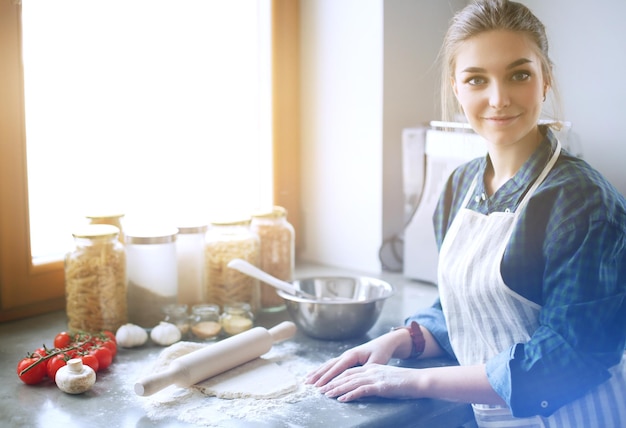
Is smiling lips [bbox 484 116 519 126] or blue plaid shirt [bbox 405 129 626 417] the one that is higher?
smiling lips [bbox 484 116 519 126]

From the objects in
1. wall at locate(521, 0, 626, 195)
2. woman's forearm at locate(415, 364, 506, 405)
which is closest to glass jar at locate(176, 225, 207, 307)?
woman's forearm at locate(415, 364, 506, 405)

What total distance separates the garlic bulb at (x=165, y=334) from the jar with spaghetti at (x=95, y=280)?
0.08m

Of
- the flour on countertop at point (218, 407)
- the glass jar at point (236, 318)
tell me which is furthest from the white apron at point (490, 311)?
the glass jar at point (236, 318)

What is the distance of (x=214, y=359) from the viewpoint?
1055mm

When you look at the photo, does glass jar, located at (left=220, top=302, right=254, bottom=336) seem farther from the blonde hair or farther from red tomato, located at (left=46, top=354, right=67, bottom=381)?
the blonde hair

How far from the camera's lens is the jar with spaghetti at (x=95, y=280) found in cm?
120

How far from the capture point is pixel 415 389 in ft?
3.20

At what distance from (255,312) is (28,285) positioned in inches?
16.5

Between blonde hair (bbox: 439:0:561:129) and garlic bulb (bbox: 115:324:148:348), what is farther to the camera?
garlic bulb (bbox: 115:324:148:348)

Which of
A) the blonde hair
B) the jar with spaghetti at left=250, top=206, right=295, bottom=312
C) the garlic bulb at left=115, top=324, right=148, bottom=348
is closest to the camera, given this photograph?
the blonde hair

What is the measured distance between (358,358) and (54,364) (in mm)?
440

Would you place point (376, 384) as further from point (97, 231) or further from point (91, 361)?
point (97, 231)

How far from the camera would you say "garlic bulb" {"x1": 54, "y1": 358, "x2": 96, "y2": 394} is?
995 mm

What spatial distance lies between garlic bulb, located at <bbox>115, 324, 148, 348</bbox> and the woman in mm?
317
